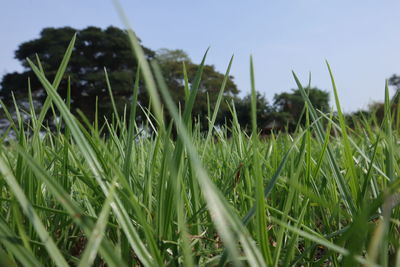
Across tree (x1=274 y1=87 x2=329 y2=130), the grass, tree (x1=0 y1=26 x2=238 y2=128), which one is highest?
tree (x1=0 y1=26 x2=238 y2=128)

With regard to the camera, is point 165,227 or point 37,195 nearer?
point 165,227

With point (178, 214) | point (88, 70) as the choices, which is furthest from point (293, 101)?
point (178, 214)

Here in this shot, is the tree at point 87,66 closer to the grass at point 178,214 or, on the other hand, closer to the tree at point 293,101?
the tree at point 293,101

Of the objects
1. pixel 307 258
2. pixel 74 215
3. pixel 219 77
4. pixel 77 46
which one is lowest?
pixel 307 258

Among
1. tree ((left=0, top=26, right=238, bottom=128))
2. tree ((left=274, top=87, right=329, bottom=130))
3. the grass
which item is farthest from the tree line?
the grass

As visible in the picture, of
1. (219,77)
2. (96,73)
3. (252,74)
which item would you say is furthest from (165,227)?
(219,77)

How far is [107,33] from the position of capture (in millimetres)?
20281

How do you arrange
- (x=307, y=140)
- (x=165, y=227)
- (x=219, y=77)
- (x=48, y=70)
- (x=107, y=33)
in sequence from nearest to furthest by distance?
(x=165, y=227) → (x=307, y=140) → (x=48, y=70) → (x=107, y=33) → (x=219, y=77)

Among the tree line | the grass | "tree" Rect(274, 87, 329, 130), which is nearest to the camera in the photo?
the grass

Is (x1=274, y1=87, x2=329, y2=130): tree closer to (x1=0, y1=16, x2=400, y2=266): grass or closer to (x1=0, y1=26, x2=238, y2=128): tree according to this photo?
(x1=0, y1=26, x2=238, y2=128): tree

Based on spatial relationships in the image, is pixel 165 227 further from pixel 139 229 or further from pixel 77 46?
pixel 77 46

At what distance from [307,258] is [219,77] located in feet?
78.7

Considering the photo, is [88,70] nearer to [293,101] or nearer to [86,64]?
[86,64]

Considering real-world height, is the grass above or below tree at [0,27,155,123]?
below
